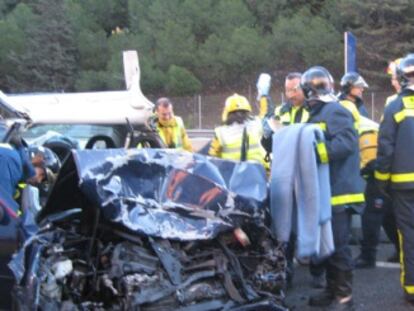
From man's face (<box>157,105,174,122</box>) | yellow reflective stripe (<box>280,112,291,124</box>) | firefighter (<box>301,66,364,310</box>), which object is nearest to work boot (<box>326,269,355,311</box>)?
firefighter (<box>301,66,364,310</box>)

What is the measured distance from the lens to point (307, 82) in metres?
5.68

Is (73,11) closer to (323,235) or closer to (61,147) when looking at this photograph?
(61,147)

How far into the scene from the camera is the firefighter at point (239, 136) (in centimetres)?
657

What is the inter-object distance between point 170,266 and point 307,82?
88.1 inches

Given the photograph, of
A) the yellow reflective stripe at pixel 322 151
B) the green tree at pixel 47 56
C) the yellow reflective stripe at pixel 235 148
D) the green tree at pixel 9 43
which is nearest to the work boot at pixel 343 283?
the yellow reflective stripe at pixel 322 151

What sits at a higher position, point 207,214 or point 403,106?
point 403,106

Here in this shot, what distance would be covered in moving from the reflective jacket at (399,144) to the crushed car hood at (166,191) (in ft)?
4.69

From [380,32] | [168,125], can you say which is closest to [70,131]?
[168,125]

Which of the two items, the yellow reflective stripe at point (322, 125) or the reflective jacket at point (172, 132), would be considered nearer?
the yellow reflective stripe at point (322, 125)

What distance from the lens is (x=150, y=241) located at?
4180 millimetres

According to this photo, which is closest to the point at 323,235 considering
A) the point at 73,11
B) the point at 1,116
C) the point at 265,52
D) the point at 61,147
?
the point at 1,116

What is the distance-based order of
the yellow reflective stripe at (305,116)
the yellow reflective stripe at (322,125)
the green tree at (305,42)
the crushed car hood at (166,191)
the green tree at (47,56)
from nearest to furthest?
the crushed car hood at (166,191) < the yellow reflective stripe at (322,125) < the yellow reflective stripe at (305,116) < the green tree at (305,42) < the green tree at (47,56)

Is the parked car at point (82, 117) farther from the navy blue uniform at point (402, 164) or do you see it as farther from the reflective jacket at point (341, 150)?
the navy blue uniform at point (402, 164)

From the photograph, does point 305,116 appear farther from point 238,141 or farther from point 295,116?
point 238,141
